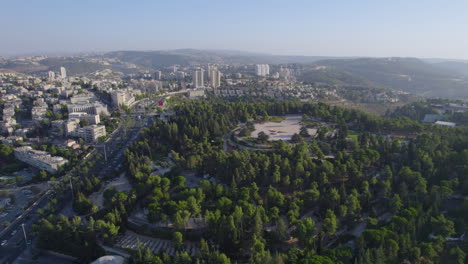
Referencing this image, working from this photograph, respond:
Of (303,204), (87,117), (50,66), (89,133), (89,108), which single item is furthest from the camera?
(50,66)

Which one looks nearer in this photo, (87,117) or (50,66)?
(87,117)

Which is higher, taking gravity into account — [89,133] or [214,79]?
[214,79]

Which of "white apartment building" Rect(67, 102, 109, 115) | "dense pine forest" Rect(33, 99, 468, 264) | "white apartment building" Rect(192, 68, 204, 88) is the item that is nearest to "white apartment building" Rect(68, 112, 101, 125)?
"white apartment building" Rect(67, 102, 109, 115)

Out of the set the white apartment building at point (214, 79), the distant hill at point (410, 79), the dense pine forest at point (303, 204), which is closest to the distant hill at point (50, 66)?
the white apartment building at point (214, 79)

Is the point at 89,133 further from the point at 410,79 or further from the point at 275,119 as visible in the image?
the point at 410,79

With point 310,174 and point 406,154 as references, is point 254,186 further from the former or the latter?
point 406,154

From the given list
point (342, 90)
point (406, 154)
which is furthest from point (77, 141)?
point (342, 90)

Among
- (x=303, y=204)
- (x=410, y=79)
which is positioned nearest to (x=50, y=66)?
(x=303, y=204)

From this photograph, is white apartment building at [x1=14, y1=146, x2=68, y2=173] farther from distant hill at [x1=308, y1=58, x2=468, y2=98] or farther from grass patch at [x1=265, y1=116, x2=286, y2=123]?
distant hill at [x1=308, y1=58, x2=468, y2=98]
